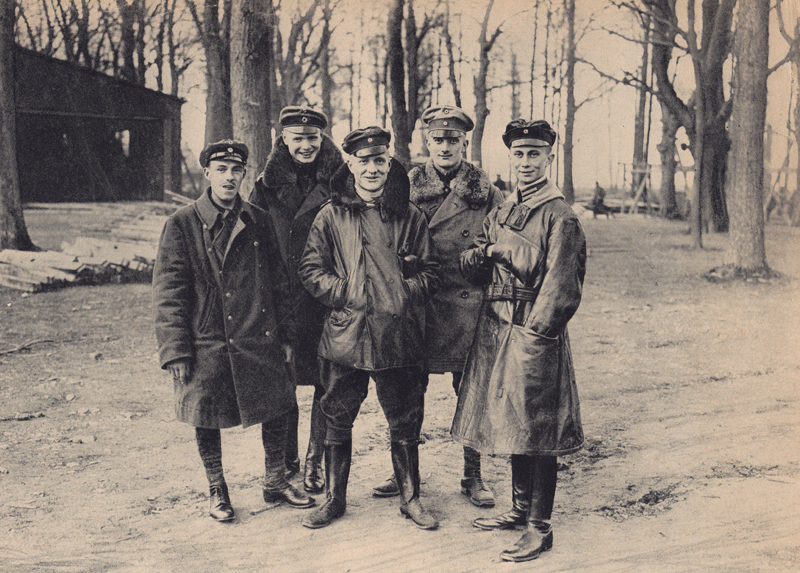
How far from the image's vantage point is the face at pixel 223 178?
3.63 m

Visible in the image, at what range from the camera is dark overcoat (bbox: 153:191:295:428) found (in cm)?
354

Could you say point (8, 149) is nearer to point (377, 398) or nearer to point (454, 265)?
point (377, 398)

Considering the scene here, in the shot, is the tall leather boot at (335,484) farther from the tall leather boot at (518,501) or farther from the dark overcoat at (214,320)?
the tall leather boot at (518,501)

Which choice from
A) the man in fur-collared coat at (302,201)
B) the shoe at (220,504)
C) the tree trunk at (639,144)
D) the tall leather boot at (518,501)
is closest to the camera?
the tall leather boot at (518,501)

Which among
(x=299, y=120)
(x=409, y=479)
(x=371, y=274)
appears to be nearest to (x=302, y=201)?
(x=299, y=120)

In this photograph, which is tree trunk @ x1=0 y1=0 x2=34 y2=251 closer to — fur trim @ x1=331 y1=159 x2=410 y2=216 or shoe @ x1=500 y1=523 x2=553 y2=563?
fur trim @ x1=331 y1=159 x2=410 y2=216

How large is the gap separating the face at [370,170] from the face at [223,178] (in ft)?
2.07

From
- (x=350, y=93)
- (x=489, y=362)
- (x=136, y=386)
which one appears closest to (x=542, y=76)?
(x=350, y=93)

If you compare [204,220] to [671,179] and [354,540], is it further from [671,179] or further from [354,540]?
[671,179]

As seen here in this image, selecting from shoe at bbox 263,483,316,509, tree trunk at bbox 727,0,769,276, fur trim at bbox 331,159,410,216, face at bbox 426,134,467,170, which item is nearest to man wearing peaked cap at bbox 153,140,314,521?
shoe at bbox 263,483,316,509

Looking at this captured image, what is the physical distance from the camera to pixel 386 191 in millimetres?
3564

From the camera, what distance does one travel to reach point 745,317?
8.62m

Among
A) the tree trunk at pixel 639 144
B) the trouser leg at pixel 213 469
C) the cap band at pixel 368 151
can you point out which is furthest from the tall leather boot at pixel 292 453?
the tree trunk at pixel 639 144

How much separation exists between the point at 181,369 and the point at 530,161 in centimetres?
205
